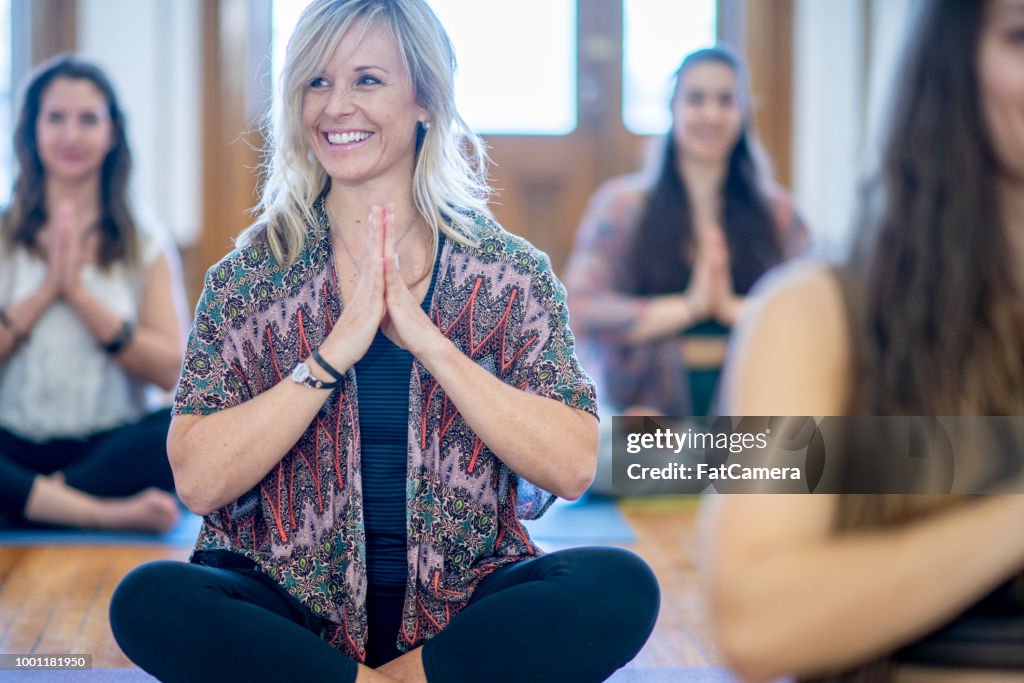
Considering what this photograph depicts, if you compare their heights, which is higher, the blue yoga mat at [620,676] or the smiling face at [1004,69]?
the smiling face at [1004,69]

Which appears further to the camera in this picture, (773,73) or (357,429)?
(773,73)

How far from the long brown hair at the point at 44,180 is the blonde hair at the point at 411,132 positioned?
113 cm

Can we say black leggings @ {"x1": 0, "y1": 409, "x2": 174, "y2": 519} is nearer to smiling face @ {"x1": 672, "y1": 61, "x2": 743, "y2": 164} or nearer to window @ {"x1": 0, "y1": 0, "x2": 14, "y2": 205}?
smiling face @ {"x1": 672, "y1": 61, "x2": 743, "y2": 164}

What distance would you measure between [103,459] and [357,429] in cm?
132

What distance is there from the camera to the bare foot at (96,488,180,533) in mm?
2322

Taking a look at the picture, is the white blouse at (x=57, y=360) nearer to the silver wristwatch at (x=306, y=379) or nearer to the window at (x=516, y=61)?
the silver wristwatch at (x=306, y=379)

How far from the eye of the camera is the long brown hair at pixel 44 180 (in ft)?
7.86

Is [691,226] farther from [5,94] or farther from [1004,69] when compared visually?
[5,94]

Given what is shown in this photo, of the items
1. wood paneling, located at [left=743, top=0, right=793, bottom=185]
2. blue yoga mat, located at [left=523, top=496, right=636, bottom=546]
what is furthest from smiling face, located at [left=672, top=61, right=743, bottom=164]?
wood paneling, located at [left=743, top=0, right=793, bottom=185]

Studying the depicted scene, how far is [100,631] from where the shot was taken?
1749 millimetres

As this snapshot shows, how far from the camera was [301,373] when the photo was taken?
1.23m

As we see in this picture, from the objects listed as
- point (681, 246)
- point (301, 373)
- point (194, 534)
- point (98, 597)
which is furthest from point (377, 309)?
point (681, 246)

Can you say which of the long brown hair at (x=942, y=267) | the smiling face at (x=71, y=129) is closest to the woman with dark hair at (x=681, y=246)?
the smiling face at (x=71, y=129)

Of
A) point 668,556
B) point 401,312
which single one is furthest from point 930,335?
point 668,556
